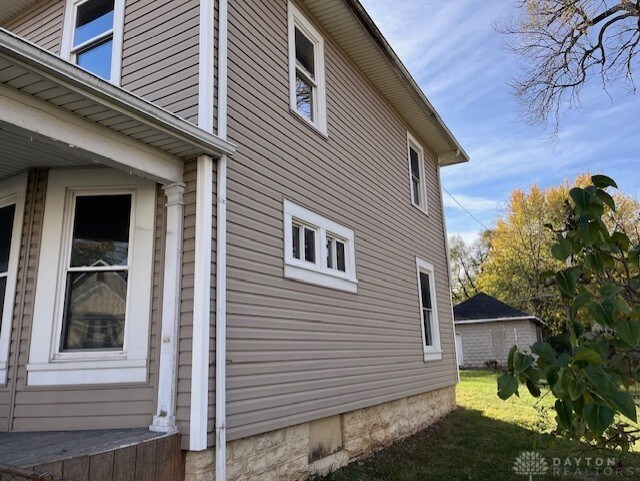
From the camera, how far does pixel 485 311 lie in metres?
22.8

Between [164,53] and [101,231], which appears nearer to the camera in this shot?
[101,231]

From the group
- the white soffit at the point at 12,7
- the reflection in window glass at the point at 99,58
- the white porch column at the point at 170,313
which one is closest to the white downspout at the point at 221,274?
the white porch column at the point at 170,313

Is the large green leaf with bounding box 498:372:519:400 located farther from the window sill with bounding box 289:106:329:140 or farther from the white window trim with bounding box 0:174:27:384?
the window sill with bounding box 289:106:329:140

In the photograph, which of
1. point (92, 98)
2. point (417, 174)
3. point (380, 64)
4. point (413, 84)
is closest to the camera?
point (92, 98)

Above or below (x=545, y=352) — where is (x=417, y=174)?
above

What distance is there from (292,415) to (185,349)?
1.51m

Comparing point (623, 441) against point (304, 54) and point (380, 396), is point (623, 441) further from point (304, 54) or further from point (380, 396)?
point (304, 54)

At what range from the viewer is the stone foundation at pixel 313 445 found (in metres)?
3.78

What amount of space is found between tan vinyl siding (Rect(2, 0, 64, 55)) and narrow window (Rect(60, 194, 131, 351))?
263 cm

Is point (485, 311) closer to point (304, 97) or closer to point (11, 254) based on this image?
point (304, 97)

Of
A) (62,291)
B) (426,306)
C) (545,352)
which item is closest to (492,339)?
(426,306)

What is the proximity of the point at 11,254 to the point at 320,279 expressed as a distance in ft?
10.2

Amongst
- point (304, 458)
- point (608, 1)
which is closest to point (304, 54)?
point (304, 458)

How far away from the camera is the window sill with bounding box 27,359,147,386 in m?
3.69
